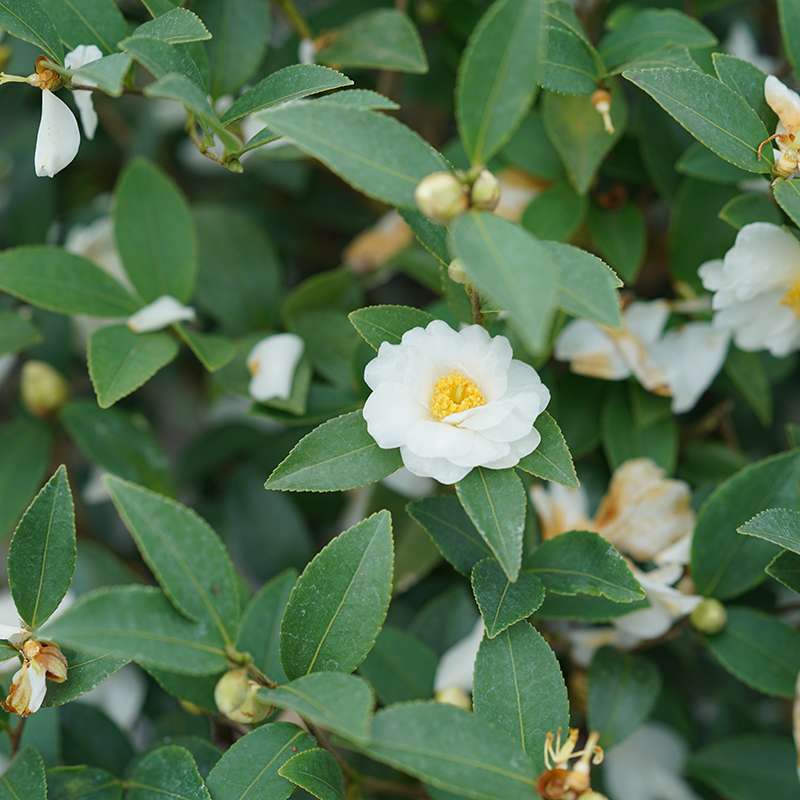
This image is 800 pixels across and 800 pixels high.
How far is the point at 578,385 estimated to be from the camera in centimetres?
108

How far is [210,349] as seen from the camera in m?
0.97

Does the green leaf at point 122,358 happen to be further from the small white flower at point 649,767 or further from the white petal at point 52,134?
the small white flower at point 649,767

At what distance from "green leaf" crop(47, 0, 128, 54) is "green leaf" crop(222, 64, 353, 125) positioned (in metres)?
0.13

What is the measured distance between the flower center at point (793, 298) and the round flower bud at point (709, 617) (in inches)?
9.8

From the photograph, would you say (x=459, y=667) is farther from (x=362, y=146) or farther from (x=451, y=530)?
(x=362, y=146)

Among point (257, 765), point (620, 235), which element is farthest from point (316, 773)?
point (620, 235)

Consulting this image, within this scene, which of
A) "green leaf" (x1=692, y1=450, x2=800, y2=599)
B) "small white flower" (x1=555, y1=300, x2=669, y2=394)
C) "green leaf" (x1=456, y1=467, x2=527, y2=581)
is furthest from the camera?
"small white flower" (x1=555, y1=300, x2=669, y2=394)

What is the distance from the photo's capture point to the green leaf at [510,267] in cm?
56

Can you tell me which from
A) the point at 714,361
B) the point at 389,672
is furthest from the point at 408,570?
the point at 714,361

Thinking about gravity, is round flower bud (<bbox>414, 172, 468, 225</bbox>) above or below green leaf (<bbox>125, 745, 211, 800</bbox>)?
above

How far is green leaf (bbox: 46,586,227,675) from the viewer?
61 cm

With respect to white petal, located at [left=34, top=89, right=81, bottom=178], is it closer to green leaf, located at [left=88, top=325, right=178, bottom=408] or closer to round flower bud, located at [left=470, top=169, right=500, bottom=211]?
green leaf, located at [left=88, top=325, right=178, bottom=408]

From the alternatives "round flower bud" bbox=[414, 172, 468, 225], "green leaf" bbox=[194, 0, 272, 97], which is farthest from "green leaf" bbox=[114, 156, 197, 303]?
"round flower bud" bbox=[414, 172, 468, 225]

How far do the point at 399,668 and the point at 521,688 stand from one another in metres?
0.23
